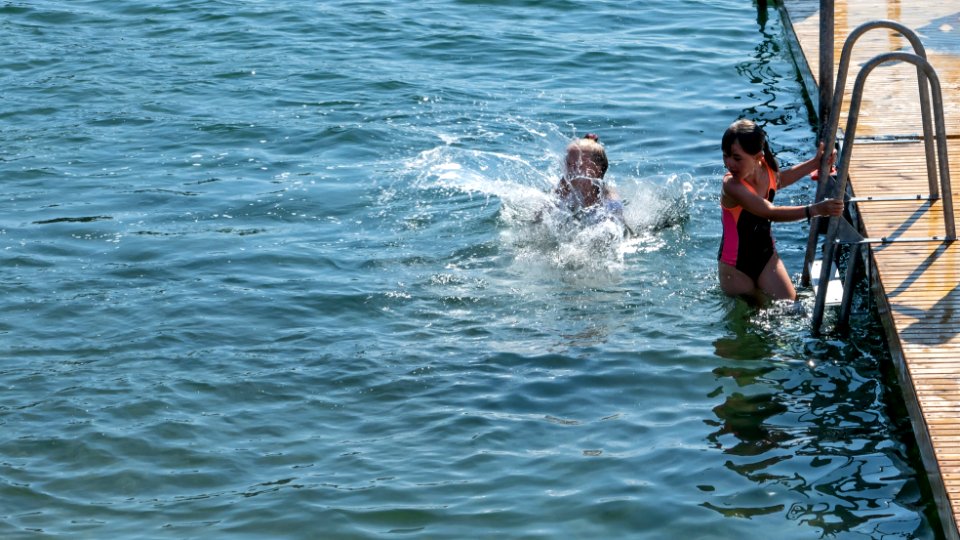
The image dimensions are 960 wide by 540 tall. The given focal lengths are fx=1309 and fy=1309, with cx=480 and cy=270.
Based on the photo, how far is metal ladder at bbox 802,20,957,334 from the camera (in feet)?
21.4

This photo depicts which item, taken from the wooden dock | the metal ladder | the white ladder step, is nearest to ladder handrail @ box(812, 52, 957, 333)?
the metal ladder

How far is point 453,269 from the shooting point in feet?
29.2

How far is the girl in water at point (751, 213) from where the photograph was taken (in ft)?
24.4

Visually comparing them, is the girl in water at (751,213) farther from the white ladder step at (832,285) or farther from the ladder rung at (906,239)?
the ladder rung at (906,239)

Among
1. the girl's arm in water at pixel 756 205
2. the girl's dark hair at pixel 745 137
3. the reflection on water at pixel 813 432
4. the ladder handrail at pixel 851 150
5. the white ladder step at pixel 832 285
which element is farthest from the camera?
the white ladder step at pixel 832 285

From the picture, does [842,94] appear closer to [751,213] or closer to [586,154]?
[751,213]

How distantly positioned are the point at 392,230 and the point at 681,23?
276 inches

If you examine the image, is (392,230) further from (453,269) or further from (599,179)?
(599,179)

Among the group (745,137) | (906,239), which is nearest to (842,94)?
(745,137)

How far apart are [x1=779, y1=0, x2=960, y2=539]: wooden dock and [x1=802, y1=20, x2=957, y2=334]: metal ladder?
139 millimetres

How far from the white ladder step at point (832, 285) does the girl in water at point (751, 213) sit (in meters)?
0.18

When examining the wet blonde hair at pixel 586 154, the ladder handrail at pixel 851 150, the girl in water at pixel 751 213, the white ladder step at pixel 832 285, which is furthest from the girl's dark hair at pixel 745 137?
the wet blonde hair at pixel 586 154

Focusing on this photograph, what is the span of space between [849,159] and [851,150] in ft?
0.73

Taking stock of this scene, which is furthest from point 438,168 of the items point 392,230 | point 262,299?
point 262,299
